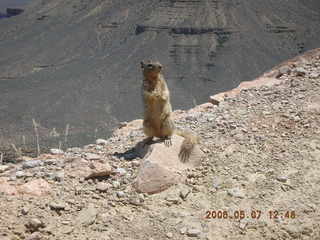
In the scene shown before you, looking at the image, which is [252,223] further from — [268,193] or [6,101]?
[6,101]

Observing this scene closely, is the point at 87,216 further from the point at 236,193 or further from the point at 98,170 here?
the point at 236,193

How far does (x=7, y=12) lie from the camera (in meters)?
112

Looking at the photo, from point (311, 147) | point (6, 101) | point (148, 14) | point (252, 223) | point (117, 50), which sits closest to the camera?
point (252, 223)

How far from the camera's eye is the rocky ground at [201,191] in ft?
22.5

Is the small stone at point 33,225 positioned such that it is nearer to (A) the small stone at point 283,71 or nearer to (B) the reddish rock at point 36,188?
(B) the reddish rock at point 36,188

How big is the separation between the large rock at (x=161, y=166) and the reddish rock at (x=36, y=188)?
122 centimetres

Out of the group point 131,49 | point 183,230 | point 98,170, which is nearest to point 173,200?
point 183,230

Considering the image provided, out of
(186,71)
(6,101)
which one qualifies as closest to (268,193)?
(6,101)

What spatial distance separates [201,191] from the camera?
7633 mm

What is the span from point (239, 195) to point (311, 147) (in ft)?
5.30

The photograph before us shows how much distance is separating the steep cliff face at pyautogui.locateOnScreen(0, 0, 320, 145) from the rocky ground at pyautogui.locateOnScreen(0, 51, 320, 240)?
42.6 meters

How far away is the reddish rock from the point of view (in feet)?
23.6

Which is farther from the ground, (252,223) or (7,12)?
(252,223)

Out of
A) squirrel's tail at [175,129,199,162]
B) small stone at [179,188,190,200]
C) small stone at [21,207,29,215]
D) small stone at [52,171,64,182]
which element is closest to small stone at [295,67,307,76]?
squirrel's tail at [175,129,199,162]
